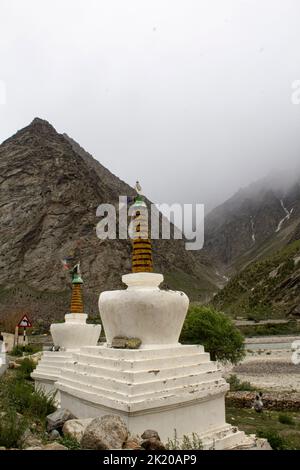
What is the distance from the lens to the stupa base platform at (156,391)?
21.1 feet

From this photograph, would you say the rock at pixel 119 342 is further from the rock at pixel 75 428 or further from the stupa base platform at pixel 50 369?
the stupa base platform at pixel 50 369

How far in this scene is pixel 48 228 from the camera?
9538 cm

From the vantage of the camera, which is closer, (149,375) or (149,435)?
(149,435)

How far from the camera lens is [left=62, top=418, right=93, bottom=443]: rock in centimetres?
630

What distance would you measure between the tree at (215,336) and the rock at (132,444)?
56.2 feet

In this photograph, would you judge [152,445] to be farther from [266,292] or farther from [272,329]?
[266,292]

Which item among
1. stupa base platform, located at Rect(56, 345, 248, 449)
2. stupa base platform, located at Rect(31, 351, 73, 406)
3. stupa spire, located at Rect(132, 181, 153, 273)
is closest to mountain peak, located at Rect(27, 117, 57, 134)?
stupa base platform, located at Rect(31, 351, 73, 406)

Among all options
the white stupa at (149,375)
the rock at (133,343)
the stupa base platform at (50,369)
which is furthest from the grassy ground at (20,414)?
the stupa base platform at (50,369)

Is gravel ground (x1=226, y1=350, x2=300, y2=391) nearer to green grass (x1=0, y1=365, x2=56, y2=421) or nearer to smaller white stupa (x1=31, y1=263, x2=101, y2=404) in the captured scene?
smaller white stupa (x1=31, y1=263, x2=101, y2=404)

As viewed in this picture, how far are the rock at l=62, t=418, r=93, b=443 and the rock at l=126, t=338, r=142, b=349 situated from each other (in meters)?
1.44

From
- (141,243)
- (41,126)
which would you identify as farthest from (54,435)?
(41,126)

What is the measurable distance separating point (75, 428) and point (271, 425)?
8.15 metres
